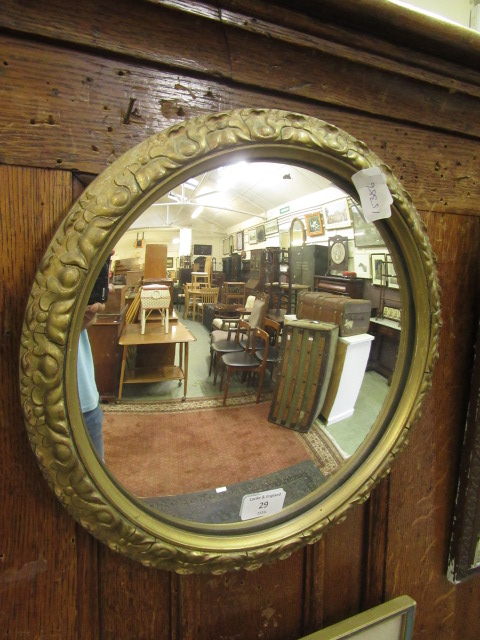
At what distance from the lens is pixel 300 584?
69 centimetres

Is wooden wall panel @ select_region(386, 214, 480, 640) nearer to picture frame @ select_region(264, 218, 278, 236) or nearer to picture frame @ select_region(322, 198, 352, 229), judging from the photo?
picture frame @ select_region(322, 198, 352, 229)

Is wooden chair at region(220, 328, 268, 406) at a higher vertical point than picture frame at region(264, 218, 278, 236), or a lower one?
lower

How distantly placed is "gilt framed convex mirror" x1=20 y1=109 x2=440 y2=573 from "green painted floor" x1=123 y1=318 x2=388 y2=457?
0.02 metres

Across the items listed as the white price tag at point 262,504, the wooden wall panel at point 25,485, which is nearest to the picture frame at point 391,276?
the white price tag at point 262,504

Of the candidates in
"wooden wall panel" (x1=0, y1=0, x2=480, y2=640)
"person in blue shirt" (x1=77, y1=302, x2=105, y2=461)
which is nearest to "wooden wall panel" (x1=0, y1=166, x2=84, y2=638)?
"wooden wall panel" (x1=0, y1=0, x2=480, y2=640)

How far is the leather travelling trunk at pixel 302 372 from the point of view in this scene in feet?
1.88

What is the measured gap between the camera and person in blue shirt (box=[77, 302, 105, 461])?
1.49 ft

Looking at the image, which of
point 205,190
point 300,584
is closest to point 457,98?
point 205,190

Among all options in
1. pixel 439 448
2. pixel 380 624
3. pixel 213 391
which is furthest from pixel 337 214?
pixel 380 624

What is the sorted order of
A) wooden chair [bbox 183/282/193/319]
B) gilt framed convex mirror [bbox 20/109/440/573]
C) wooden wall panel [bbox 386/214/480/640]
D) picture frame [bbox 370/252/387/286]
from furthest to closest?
wooden wall panel [bbox 386/214/480/640] → picture frame [bbox 370/252/387/286] → wooden chair [bbox 183/282/193/319] → gilt framed convex mirror [bbox 20/109/440/573]

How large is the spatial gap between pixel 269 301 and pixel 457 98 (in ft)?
2.10

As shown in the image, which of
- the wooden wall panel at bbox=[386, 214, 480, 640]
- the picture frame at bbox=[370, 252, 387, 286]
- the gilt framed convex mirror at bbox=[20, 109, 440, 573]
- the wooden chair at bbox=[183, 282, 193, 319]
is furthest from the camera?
the wooden wall panel at bbox=[386, 214, 480, 640]

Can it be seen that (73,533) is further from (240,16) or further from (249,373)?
(240,16)

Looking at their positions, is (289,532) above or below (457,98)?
below
